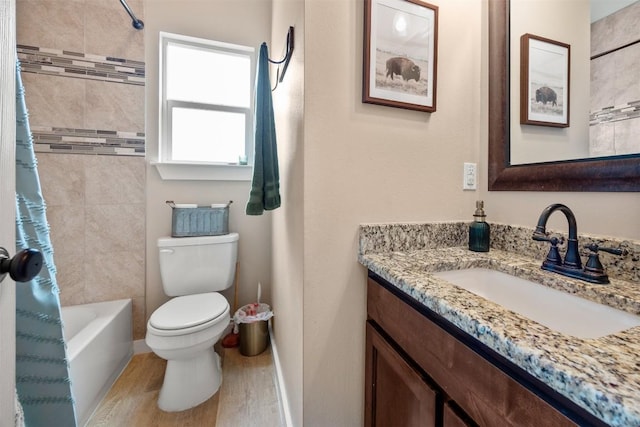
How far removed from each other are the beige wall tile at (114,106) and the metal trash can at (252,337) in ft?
4.95

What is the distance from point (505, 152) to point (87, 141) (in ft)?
7.60

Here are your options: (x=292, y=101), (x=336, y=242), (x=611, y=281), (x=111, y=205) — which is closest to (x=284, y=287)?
(x=336, y=242)

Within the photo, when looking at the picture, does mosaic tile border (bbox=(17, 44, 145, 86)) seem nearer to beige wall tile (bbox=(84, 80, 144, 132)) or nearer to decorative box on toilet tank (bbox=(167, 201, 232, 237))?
beige wall tile (bbox=(84, 80, 144, 132))

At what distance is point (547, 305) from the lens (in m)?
0.73

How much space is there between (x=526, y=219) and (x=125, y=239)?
2213 mm

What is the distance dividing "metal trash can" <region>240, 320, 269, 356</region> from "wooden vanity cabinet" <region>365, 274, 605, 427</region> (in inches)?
38.2

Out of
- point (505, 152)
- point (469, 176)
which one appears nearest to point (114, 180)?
point (469, 176)

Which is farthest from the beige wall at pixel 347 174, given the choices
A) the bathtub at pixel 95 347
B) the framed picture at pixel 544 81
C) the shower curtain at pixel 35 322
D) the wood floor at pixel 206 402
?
the bathtub at pixel 95 347

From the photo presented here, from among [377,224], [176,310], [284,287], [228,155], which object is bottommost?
[176,310]

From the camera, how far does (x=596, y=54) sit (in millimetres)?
779

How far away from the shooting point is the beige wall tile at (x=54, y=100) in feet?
5.09

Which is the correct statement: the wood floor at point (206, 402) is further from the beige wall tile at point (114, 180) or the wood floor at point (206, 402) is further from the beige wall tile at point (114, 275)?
the beige wall tile at point (114, 180)

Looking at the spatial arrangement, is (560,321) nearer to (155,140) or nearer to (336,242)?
(336,242)

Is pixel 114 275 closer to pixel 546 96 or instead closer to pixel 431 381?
pixel 431 381
